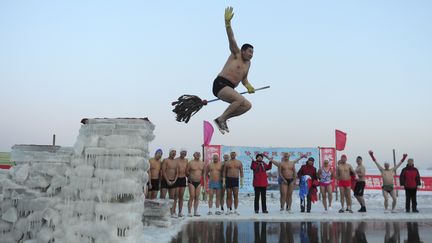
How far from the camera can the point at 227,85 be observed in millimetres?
4996

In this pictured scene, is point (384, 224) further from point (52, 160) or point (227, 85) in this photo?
point (52, 160)

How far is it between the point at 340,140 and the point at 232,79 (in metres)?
9.84

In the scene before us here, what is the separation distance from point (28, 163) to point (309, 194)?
7.16 metres

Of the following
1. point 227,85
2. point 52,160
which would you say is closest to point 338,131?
point 227,85

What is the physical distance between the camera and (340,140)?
13656 mm

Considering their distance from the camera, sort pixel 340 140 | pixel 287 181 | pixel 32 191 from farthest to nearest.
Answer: pixel 340 140 → pixel 287 181 → pixel 32 191

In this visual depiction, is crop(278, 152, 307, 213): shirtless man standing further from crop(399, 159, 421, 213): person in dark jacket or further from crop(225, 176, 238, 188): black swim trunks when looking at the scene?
crop(399, 159, 421, 213): person in dark jacket

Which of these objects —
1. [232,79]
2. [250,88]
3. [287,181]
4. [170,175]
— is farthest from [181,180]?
[232,79]

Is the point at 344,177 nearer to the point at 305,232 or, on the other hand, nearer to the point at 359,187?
the point at 359,187

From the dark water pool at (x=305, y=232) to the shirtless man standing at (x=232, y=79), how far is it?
1.65 metres

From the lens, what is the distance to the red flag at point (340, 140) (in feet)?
44.6

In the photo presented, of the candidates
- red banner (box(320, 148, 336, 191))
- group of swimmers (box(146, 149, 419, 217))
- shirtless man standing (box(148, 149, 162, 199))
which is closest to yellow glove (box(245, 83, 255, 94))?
group of swimmers (box(146, 149, 419, 217))

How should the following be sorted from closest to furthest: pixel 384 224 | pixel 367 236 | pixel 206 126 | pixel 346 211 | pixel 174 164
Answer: pixel 367 236, pixel 384 224, pixel 174 164, pixel 346 211, pixel 206 126

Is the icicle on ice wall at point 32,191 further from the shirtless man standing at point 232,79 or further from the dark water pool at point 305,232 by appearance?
the shirtless man standing at point 232,79
